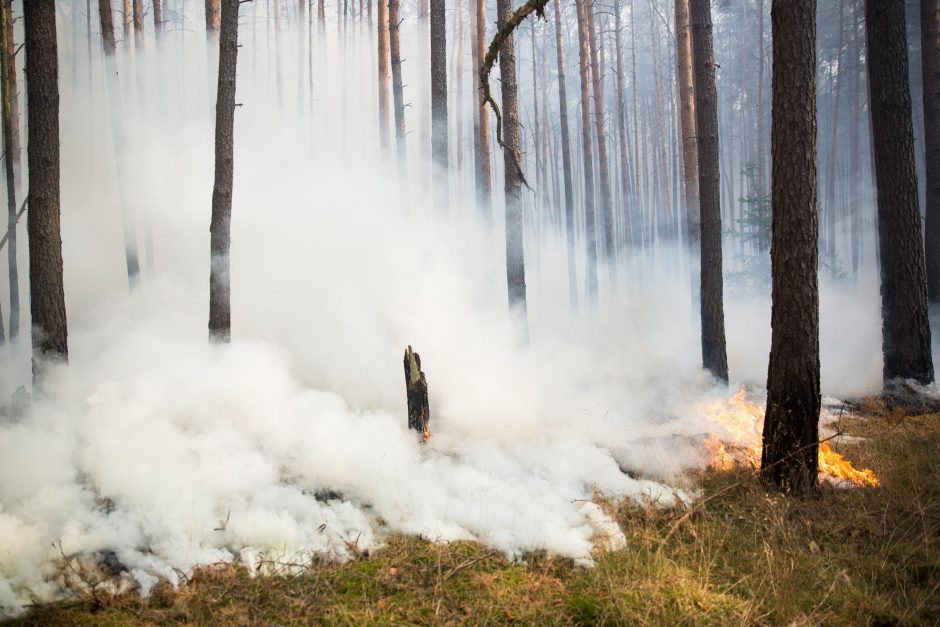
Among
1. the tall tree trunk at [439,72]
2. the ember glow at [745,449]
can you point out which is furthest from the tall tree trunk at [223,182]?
the ember glow at [745,449]

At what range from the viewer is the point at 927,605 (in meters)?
3.18

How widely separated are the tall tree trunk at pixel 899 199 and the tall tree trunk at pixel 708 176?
86.9 inches

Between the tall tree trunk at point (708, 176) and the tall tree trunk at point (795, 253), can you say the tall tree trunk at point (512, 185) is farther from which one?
the tall tree trunk at point (795, 253)

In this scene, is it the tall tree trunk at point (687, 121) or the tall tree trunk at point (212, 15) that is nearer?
the tall tree trunk at point (212, 15)

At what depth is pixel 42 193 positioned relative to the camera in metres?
6.72

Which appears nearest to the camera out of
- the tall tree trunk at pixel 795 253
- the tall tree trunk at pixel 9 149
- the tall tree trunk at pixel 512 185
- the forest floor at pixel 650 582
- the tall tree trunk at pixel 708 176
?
the forest floor at pixel 650 582

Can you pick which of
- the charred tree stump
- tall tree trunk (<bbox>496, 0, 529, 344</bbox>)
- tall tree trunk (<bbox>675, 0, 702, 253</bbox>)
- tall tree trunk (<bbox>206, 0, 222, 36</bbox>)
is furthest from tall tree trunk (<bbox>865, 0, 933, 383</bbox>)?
tall tree trunk (<bbox>206, 0, 222, 36</bbox>)

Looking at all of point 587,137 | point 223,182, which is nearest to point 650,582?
point 223,182

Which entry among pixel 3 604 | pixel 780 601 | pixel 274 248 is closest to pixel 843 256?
pixel 274 248

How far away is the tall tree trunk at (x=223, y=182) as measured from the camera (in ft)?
24.6

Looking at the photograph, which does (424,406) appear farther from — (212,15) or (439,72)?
(212,15)

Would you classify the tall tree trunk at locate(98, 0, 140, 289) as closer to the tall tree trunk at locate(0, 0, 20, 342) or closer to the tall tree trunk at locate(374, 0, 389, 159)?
the tall tree trunk at locate(0, 0, 20, 342)

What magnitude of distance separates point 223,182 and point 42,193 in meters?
2.07

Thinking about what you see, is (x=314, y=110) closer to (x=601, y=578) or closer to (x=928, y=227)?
(x=928, y=227)
